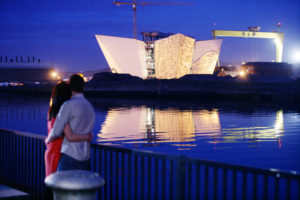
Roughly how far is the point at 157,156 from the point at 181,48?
217 feet

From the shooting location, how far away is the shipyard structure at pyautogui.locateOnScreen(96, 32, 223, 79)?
232 feet

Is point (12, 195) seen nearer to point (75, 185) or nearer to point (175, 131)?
point (75, 185)

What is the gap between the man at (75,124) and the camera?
4.12 m

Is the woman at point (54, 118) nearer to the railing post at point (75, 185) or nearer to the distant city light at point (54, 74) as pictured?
the railing post at point (75, 185)

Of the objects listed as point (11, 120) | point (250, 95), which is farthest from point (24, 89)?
point (11, 120)

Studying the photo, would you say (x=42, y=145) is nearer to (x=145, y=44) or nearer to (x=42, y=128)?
(x=42, y=128)

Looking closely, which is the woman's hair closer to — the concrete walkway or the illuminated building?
the concrete walkway

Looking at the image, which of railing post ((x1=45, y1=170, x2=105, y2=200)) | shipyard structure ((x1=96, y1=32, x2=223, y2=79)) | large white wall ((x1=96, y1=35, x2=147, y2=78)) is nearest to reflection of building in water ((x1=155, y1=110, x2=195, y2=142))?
railing post ((x1=45, y1=170, x2=105, y2=200))

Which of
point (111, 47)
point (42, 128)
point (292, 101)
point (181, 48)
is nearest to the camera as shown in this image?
point (42, 128)

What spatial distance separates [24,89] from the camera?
7144 cm

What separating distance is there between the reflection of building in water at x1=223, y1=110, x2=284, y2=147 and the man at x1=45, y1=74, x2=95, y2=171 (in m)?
10.5

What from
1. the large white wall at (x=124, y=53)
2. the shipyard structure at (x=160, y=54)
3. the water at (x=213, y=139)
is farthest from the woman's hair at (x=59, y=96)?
the large white wall at (x=124, y=53)

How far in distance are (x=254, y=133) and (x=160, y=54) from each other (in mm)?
58534

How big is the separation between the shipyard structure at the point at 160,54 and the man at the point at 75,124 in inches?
2532
